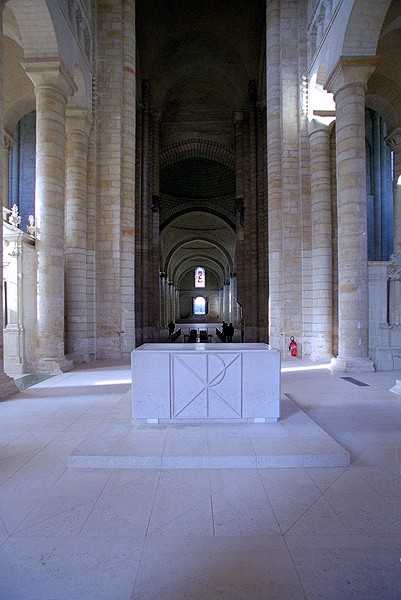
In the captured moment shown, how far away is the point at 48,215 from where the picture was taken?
32.5ft

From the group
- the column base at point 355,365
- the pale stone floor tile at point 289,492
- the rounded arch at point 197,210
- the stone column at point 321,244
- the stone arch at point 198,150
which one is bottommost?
the pale stone floor tile at point 289,492

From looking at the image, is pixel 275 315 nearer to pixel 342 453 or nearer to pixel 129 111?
pixel 129 111

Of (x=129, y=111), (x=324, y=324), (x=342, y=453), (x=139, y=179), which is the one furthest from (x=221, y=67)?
(x=342, y=453)

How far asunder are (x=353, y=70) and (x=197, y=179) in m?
22.9

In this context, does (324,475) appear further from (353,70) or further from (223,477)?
(353,70)

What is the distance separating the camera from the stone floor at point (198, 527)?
2299 millimetres

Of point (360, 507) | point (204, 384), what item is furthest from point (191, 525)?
point (204, 384)

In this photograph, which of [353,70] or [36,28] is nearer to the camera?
[36,28]

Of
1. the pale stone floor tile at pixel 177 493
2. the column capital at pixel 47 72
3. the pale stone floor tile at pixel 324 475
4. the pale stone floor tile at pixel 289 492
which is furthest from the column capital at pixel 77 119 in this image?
the pale stone floor tile at pixel 324 475

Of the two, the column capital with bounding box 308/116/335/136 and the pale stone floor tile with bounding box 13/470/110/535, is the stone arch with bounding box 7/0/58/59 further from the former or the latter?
the pale stone floor tile with bounding box 13/470/110/535

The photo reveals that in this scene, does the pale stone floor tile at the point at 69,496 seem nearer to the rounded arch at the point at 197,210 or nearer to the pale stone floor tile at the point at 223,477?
the pale stone floor tile at the point at 223,477

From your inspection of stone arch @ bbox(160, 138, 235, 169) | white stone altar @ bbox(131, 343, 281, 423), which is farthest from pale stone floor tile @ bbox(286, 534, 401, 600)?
stone arch @ bbox(160, 138, 235, 169)

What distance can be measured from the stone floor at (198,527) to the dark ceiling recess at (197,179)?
2869cm

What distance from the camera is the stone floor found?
2.30 m
